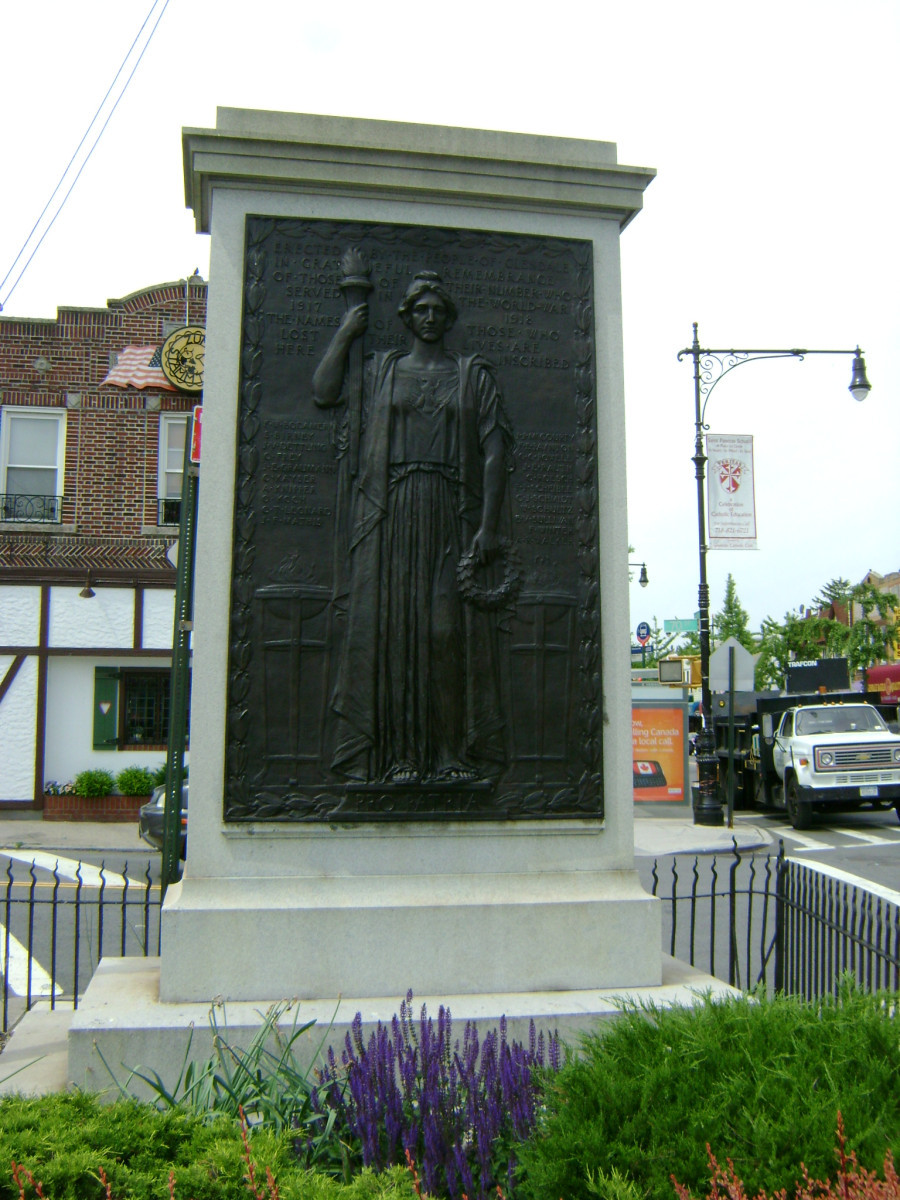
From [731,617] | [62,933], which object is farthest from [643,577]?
[62,933]

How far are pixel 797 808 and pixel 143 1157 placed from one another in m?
19.7

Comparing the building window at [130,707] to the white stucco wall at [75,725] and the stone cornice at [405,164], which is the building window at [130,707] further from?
the stone cornice at [405,164]

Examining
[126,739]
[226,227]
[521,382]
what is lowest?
[126,739]

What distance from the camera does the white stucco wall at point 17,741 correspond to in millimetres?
20641

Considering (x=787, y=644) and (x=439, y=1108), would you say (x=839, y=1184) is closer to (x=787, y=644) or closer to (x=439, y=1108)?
(x=439, y=1108)

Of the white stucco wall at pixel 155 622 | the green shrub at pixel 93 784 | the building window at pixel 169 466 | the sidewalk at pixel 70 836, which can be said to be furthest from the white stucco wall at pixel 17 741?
the building window at pixel 169 466

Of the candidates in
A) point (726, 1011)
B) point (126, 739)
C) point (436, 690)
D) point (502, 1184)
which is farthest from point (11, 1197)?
point (126, 739)

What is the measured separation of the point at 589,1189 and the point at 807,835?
18810mm

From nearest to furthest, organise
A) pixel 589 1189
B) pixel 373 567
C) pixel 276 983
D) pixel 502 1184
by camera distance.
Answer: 1. pixel 589 1189
2. pixel 502 1184
3. pixel 276 983
4. pixel 373 567

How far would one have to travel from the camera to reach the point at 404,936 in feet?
16.5

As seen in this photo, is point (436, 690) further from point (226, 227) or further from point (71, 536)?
point (71, 536)

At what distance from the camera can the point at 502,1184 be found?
338 centimetres

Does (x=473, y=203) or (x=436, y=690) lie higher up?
(x=473, y=203)

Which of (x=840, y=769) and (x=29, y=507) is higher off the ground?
(x=29, y=507)
